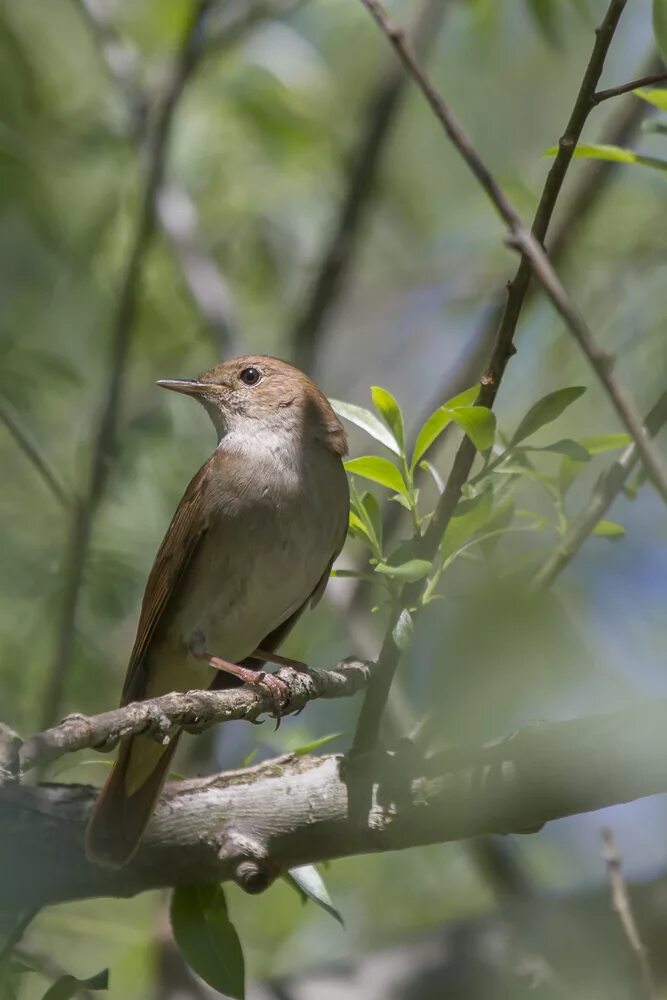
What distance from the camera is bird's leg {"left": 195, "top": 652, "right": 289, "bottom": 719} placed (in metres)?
3.51

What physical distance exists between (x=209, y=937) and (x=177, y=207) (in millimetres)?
4151

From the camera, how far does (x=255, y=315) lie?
809cm

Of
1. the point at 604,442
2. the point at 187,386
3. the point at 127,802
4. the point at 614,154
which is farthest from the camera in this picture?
the point at 187,386

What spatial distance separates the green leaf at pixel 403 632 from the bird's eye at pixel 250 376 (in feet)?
8.34

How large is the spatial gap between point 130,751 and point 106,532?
1.68 m

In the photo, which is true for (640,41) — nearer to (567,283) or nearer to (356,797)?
(567,283)

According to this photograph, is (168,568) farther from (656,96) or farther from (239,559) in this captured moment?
(656,96)

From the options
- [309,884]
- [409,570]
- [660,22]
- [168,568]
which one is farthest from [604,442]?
[168,568]

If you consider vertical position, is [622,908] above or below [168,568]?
below

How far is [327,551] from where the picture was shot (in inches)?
181

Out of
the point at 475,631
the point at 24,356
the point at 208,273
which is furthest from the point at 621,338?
the point at 475,631

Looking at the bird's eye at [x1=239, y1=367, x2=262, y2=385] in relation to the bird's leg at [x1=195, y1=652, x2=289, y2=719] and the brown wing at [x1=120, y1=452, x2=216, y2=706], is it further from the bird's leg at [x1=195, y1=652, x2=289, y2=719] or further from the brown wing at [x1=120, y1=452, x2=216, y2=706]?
the bird's leg at [x1=195, y1=652, x2=289, y2=719]

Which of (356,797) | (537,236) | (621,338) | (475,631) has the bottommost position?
(475,631)

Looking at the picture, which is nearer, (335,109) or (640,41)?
(640,41)
